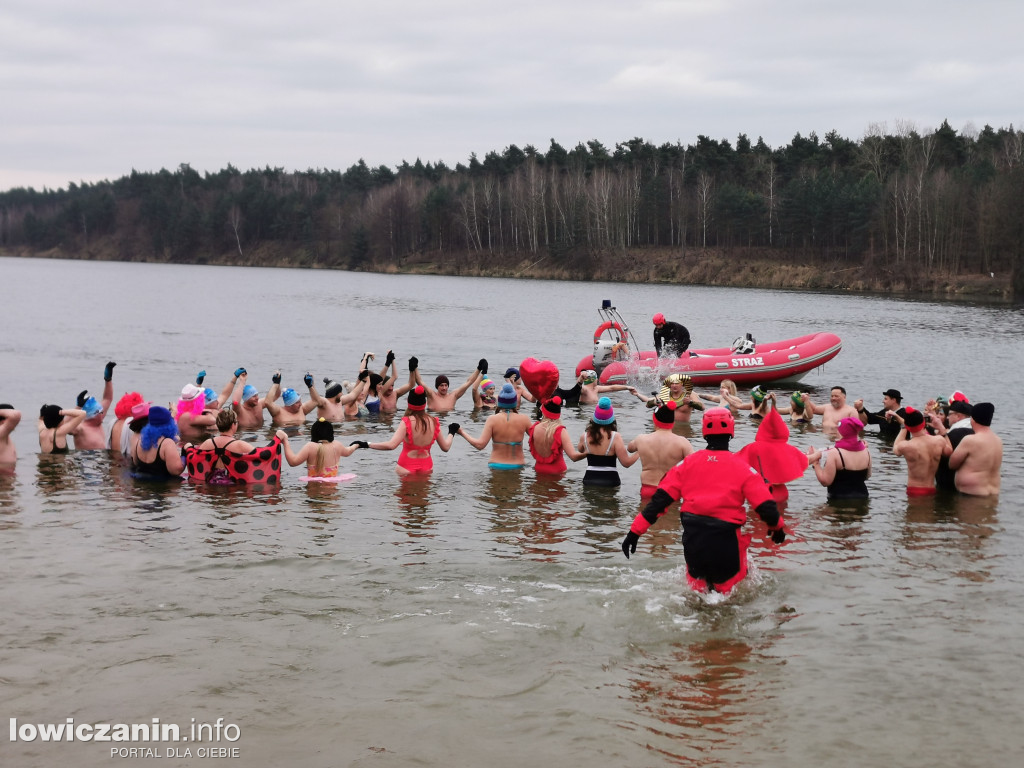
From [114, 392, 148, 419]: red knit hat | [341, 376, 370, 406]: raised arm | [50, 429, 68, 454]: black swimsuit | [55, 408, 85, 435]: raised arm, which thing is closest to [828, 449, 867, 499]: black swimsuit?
[341, 376, 370, 406]: raised arm

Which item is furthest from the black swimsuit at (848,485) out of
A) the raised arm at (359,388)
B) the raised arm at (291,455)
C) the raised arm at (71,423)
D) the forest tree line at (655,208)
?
the forest tree line at (655,208)

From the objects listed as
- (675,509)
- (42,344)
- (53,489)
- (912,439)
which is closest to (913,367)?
(912,439)

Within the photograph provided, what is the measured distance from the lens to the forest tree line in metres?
65.8

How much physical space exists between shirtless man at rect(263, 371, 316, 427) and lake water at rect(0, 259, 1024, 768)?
9.24 ft

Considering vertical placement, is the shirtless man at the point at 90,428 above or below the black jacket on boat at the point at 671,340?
below

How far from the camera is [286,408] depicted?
15750 millimetres

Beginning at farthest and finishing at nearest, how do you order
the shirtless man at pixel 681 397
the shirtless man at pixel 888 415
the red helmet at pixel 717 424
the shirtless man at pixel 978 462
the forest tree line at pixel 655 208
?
the forest tree line at pixel 655 208, the shirtless man at pixel 681 397, the shirtless man at pixel 888 415, the shirtless man at pixel 978 462, the red helmet at pixel 717 424

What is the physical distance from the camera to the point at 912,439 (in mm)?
10898

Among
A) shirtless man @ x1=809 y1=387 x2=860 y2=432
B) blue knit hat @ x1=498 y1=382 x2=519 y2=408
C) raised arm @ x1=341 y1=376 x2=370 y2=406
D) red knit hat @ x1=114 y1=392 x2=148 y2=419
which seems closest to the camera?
blue knit hat @ x1=498 y1=382 x2=519 y2=408

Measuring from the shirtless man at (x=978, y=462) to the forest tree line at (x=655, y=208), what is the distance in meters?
49.4

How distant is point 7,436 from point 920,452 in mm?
11307

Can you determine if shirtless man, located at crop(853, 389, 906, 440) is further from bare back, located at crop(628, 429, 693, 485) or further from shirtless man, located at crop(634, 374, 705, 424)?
bare back, located at crop(628, 429, 693, 485)

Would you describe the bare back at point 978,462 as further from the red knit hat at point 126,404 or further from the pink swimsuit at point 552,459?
the red knit hat at point 126,404

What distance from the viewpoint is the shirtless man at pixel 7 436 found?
11547 mm
